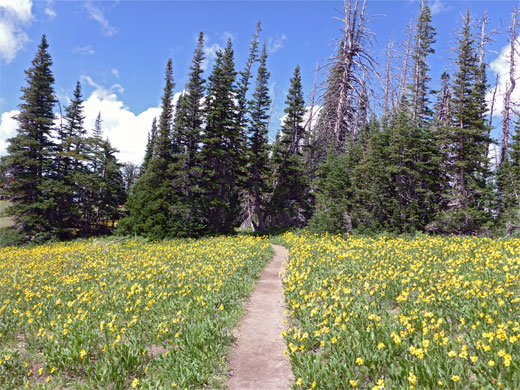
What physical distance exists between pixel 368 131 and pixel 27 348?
23.9 meters

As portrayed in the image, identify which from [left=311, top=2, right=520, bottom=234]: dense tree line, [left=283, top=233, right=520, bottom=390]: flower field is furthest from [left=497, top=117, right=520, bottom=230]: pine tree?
[left=283, top=233, right=520, bottom=390]: flower field

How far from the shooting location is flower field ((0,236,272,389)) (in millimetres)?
4586

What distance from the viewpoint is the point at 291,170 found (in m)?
27.2

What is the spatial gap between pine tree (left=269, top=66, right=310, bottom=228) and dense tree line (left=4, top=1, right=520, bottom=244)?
14 cm

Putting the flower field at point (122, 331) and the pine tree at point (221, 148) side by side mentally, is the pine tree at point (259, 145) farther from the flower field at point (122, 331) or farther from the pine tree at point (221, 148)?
the flower field at point (122, 331)

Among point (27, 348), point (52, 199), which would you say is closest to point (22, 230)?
point (52, 199)

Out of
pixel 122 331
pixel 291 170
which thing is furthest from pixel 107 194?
pixel 122 331

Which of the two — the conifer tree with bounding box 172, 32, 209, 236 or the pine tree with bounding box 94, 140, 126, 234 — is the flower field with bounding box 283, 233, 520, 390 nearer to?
the conifer tree with bounding box 172, 32, 209, 236

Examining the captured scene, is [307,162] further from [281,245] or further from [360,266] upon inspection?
[360,266]

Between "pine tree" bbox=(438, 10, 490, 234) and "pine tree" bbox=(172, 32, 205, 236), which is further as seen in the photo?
"pine tree" bbox=(172, 32, 205, 236)

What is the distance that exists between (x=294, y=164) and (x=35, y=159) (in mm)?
24415

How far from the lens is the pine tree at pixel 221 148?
2381 centimetres

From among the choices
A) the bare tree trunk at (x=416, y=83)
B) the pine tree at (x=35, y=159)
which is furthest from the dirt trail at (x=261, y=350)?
the pine tree at (x=35, y=159)

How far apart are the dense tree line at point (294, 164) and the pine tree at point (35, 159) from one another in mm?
102
